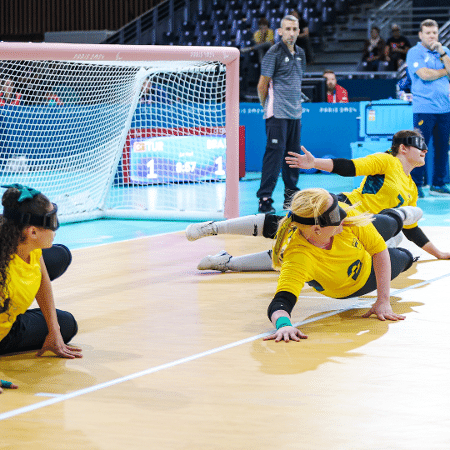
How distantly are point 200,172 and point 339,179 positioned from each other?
2887 mm

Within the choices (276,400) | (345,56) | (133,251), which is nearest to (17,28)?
(345,56)

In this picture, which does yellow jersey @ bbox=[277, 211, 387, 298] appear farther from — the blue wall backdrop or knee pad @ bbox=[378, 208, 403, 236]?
the blue wall backdrop

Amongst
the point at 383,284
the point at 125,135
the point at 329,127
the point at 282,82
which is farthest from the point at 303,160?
the point at 329,127

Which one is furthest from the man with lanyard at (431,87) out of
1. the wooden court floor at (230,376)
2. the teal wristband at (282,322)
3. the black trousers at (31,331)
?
the black trousers at (31,331)

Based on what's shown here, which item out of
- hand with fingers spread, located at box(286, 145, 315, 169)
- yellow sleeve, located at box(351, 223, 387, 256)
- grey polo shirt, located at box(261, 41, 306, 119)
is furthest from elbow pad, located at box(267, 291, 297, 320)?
grey polo shirt, located at box(261, 41, 306, 119)

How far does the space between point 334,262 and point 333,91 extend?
36.5 ft

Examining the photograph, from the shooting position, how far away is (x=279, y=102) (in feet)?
30.5

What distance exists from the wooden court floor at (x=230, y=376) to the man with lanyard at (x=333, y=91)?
981 cm

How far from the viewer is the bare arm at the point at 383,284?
4344mm

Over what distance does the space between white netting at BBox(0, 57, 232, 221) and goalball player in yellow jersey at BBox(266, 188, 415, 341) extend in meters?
4.52

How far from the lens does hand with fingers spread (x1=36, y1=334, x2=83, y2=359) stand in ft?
12.4

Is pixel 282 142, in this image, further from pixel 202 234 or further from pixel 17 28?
pixel 17 28

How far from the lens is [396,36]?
17.6 metres

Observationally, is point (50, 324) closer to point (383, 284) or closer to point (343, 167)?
point (383, 284)
